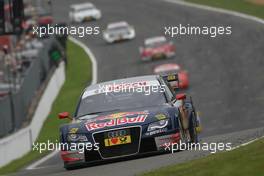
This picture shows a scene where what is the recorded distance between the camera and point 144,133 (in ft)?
48.8

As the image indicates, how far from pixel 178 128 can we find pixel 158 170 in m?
2.91

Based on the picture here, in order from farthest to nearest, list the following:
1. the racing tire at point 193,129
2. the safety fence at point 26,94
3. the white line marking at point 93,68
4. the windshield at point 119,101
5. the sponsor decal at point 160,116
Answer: the safety fence at point 26,94
the white line marking at point 93,68
the racing tire at point 193,129
the windshield at point 119,101
the sponsor decal at point 160,116

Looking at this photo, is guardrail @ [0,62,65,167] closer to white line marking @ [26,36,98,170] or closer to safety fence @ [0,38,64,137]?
safety fence @ [0,38,64,137]

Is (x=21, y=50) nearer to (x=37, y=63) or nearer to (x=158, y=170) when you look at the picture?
(x=37, y=63)

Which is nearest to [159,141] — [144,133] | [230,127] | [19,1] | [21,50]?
[144,133]

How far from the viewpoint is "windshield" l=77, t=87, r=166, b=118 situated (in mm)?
15844

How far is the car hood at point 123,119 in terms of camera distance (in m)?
14.9

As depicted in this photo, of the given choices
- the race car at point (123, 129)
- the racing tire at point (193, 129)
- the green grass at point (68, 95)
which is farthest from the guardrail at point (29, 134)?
the race car at point (123, 129)

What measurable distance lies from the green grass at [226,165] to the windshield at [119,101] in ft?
10.2

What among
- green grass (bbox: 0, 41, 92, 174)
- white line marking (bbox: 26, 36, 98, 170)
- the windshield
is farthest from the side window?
white line marking (bbox: 26, 36, 98, 170)

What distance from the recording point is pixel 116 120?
1500cm

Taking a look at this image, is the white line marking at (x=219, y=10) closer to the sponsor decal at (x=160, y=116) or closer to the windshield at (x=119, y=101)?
the windshield at (x=119, y=101)

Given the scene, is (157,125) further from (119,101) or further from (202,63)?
(202,63)

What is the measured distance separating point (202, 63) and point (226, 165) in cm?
4358
